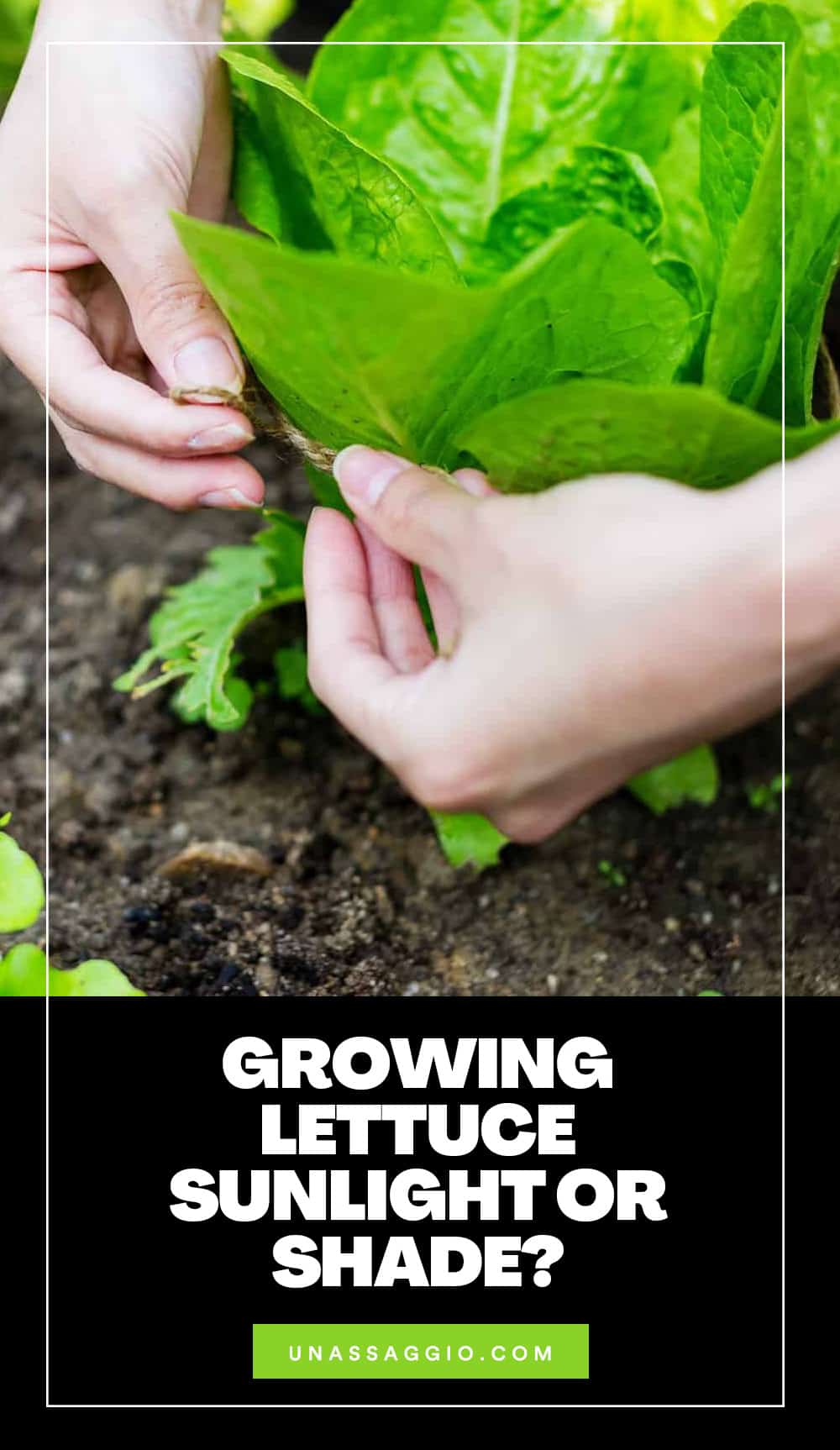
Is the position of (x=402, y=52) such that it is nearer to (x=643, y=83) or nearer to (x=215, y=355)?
(x=643, y=83)

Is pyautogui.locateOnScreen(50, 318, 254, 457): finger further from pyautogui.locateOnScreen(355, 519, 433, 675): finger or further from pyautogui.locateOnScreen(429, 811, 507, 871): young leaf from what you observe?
pyautogui.locateOnScreen(429, 811, 507, 871): young leaf

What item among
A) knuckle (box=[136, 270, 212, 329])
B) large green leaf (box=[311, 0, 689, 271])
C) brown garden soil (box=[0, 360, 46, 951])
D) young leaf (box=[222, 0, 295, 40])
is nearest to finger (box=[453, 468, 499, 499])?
knuckle (box=[136, 270, 212, 329])

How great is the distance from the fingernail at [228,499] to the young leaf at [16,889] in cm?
27

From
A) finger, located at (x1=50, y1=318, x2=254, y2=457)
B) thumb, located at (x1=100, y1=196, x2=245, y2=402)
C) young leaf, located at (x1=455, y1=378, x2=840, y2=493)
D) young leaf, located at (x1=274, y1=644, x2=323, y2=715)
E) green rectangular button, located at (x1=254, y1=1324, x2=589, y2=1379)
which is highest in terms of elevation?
thumb, located at (x1=100, y1=196, x2=245, y2=402)

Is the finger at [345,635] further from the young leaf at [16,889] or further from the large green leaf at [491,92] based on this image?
the large green leaf at [491,92]

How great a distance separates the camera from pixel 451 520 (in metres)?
0.81

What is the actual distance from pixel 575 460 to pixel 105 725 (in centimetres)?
76

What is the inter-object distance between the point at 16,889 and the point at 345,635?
29cm

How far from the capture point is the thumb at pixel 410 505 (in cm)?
82

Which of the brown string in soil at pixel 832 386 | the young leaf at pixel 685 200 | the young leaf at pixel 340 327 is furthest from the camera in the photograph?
the young leaf at pixel 685 200

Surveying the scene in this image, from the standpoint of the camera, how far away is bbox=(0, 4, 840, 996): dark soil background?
119 centimetres

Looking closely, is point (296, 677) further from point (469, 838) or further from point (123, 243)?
point (123, 243)

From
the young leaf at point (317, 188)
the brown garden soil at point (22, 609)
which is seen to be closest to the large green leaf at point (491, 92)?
the young leaf at point (317, 188)

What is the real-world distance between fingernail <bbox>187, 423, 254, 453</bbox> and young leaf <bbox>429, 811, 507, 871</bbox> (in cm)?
45
